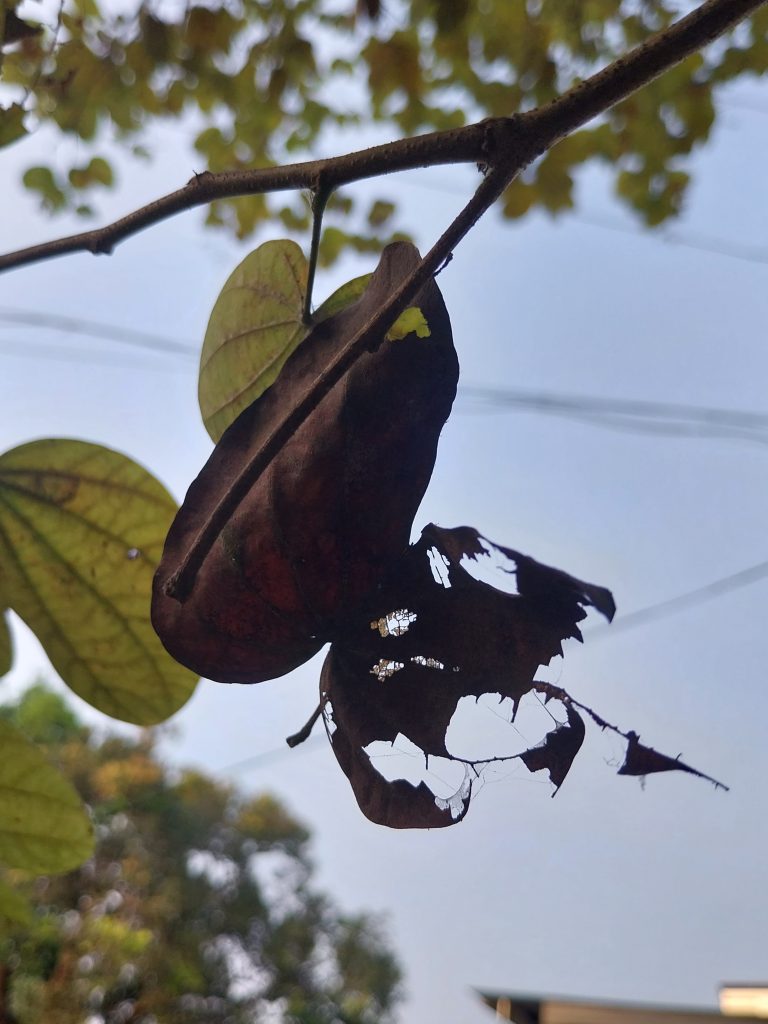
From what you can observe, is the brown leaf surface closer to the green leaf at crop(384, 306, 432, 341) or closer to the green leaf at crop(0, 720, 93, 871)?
the green leaf at crop(384, 306, 432, 341)

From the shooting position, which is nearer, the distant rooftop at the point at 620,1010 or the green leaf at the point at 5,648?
the green leaf at the point at 5,648

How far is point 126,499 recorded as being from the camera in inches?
12.0

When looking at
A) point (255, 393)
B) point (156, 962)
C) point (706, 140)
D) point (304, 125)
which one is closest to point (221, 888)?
point (156, 962)

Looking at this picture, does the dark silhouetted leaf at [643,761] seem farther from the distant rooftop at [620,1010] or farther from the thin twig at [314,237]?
the distant rooftop at [620,1010]

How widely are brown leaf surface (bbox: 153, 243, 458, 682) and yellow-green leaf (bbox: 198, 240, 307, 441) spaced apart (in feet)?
0.25

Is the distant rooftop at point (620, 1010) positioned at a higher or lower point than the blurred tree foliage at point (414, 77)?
lower

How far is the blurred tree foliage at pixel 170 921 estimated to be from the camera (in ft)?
5.31


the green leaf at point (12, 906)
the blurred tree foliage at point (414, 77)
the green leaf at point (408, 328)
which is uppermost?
the blurred tree foliage at point (414, 77)

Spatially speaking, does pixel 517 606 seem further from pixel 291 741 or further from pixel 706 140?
pixel 706 140

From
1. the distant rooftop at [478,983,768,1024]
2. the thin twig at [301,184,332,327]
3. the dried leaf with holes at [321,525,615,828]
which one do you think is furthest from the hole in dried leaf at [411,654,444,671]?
the distant rooftop at [478,983,768,1024]

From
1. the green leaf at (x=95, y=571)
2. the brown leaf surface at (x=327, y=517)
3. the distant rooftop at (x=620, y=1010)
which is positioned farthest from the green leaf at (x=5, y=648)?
the distant rooftop at (x=620, y=1010)

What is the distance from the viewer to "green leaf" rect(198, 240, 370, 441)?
26 cm

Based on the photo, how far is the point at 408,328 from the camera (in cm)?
18

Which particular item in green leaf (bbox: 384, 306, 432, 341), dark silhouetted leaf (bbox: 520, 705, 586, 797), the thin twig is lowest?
dark silhouetted leaf (bbox: 520, 705, 586, 797)
